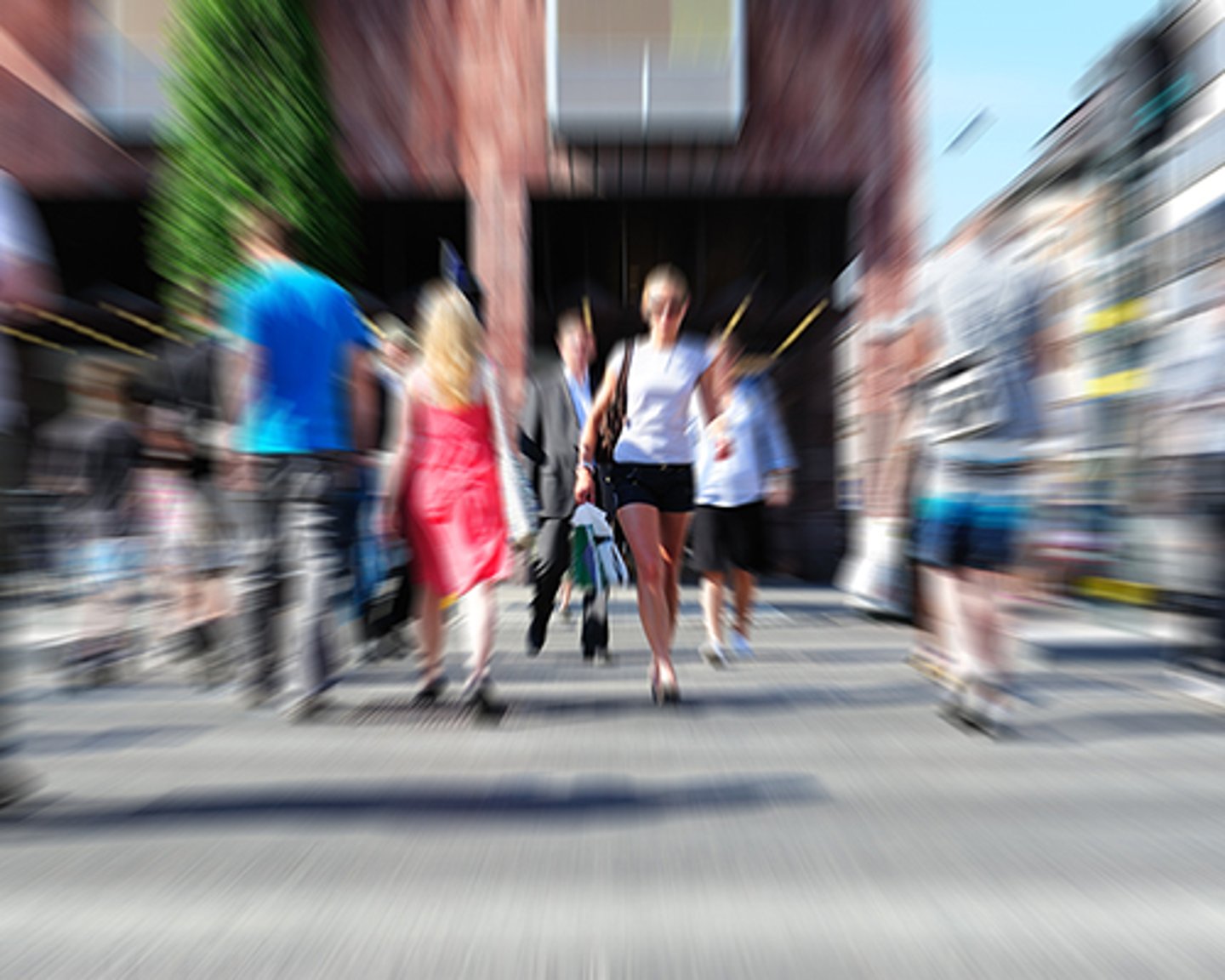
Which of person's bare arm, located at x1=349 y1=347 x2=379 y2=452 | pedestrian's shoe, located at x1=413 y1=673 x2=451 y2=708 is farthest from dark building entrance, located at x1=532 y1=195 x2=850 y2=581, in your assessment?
person's bare arm, located at x1=349 y1=347 x2=379 y2=452

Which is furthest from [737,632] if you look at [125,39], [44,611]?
[125,39]

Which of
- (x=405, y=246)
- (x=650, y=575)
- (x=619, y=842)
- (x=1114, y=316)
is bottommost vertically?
(x=619, y=842)

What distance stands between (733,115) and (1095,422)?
7.11 metres

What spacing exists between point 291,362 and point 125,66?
507 inches

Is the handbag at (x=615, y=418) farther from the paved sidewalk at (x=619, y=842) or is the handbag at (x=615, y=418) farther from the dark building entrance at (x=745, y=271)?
the dark building entrance at (x=745, y=271)

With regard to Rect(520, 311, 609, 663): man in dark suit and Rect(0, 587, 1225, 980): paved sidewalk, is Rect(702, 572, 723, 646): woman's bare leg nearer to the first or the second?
Rect(520, 311, 609, 663): man in dark suit

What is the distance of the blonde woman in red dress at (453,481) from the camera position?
17.5 ft

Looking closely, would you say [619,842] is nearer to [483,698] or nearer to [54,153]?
[483,698]

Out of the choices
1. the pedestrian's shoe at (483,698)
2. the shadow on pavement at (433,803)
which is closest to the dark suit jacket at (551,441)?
the pedestrian's shoe at (483,698)

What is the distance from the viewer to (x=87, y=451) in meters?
6.88

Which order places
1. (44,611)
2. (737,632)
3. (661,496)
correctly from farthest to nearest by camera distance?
(44,611) → (737,632) → (661,496)

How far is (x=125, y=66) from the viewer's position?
52.9 feet

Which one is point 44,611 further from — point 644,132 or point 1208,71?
point 1208,71

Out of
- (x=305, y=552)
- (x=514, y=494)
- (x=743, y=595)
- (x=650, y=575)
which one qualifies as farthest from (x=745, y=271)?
(x=305, y=552)
